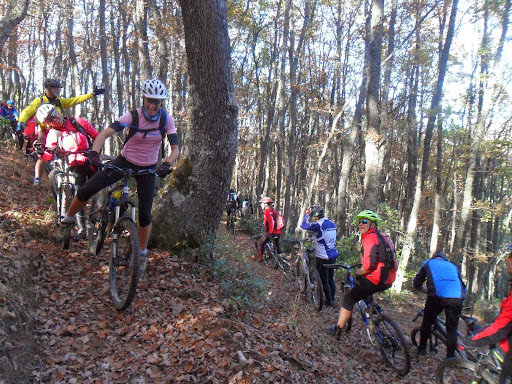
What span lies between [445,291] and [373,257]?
4.70 feet

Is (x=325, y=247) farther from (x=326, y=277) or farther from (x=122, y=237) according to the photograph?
(x=122, y=237)

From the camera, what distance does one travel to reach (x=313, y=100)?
2822 cm

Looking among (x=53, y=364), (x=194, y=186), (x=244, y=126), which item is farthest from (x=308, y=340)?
(x=244, y=126)

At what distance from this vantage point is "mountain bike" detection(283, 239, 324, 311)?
8.65 m

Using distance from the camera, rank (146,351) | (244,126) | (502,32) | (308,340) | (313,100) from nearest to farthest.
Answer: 1. (146,351)
2. (308,340)
3. (502,32)
4. (313,100)
5. (244,126)

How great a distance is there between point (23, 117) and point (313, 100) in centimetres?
2500

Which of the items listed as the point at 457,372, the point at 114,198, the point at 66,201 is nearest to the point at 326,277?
the point at 457,372

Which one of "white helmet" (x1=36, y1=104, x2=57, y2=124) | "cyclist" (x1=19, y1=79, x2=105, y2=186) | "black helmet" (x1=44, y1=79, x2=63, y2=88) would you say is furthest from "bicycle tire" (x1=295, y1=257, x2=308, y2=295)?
"black helmet" (x1=44, y1=79, x2=63, y2=88)

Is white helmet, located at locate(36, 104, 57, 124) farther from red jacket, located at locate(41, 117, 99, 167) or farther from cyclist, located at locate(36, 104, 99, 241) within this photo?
red jacket, located at locate(41, 117, 99, 167)

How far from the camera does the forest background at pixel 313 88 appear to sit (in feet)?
19.2

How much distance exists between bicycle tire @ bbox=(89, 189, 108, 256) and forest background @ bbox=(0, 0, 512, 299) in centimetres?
89

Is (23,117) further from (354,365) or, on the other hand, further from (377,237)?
(354,365)

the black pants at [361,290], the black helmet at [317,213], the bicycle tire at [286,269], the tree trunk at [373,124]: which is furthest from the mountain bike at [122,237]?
the bicycle tire at [286,269]

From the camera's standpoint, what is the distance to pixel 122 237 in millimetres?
4602
